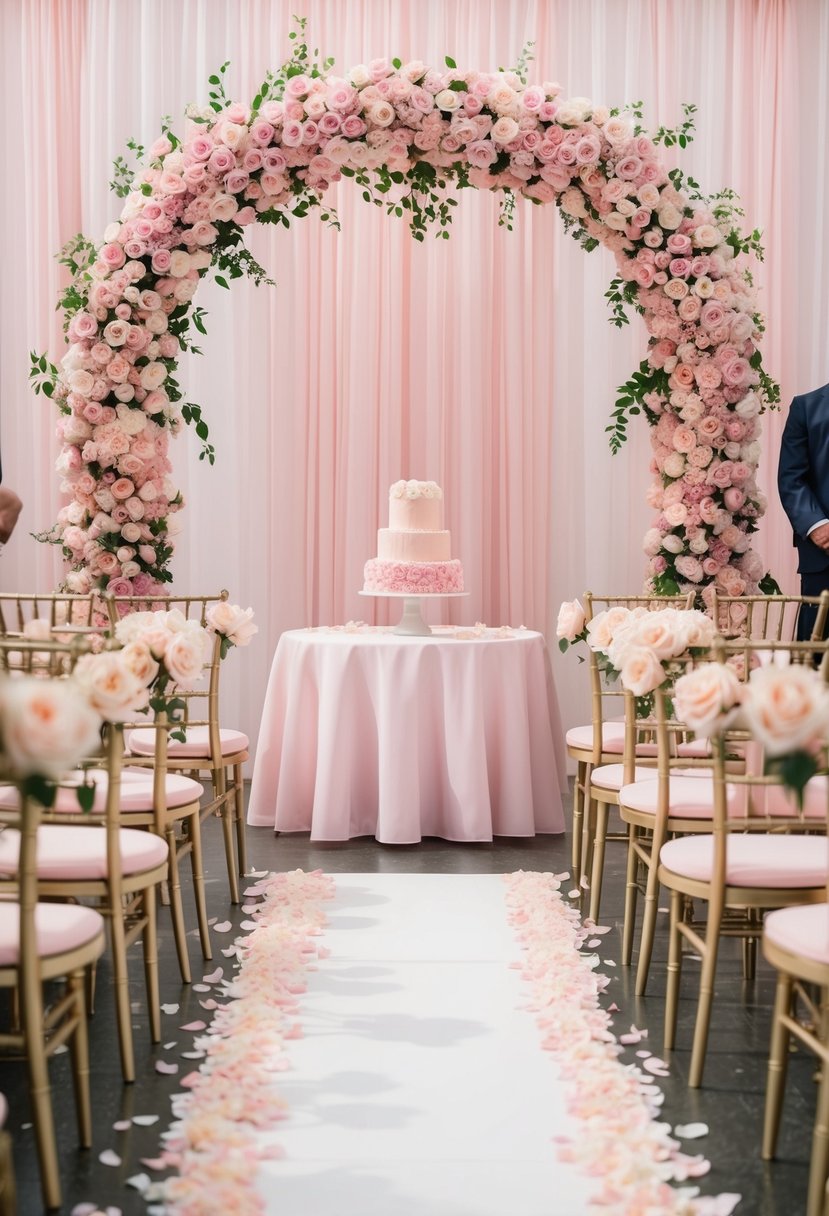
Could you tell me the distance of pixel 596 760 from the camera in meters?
4.73

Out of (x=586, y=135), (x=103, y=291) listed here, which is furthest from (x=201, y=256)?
(x=586, y=135)

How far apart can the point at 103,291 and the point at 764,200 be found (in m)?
4.02

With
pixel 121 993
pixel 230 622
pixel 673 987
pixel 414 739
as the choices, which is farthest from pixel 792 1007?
pixel 414 739

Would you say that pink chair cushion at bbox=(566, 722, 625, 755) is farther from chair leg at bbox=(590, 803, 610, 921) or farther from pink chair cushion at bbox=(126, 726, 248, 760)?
pink chair cushion at bbox=(126, 726, 248, 760)

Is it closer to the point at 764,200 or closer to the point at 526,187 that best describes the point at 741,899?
the point at 526,187

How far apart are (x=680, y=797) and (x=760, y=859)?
0.65 metres

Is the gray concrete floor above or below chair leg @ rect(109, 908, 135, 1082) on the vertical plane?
below

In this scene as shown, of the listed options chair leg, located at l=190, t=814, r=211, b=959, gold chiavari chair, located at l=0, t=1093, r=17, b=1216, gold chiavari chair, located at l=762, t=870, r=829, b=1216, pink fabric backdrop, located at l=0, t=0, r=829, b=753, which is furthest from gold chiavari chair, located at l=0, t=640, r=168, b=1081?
pink fabric backdrop, located at l=0, t=0, r=829, b=753

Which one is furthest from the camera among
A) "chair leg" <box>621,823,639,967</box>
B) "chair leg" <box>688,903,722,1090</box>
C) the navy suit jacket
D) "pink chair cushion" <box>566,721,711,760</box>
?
the navy suit jacket

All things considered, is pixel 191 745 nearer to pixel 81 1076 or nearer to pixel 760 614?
pixel 81 1076

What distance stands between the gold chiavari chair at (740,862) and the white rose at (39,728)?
1.35 meters

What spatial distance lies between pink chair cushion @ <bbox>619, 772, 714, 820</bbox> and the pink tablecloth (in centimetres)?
164

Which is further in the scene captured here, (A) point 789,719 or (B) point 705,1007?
(B) point 705,1007

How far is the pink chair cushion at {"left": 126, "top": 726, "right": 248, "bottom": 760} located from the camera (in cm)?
468
